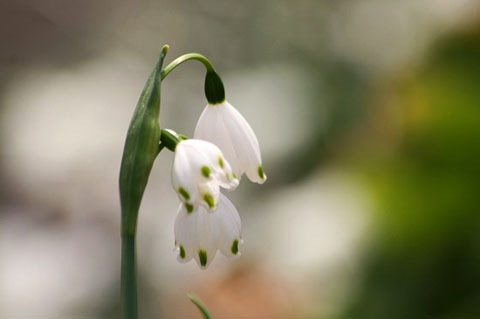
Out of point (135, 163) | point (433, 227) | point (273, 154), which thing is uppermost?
point (273, 154)

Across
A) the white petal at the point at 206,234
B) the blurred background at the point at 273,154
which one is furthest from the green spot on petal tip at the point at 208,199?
the blurred background at the point at 273,154

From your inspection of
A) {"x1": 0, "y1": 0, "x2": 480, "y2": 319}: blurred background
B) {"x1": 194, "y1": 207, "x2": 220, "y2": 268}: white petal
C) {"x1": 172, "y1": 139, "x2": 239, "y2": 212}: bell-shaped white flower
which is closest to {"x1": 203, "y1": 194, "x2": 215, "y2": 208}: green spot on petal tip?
{"x1": 172, "y1": 139, "x2": 239, "y2": 212}: bell-shaped white flower

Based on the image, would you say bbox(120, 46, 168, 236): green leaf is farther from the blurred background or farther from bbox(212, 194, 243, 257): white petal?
the blurred background

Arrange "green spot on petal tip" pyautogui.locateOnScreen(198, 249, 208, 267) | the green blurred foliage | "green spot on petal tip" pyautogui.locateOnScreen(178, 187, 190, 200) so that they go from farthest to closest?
the green blurred foliage
"green spot on petal tip" pyautogui.locateOnScreen(198, 249, 208, 267)
"green spot on petal tip" pyautogui.locateOnScreen(178, 187, 190, 200)

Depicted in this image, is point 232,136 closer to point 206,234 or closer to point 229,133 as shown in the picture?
point 229,133

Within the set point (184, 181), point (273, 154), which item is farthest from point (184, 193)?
point (273, 154)

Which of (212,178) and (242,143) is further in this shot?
(242,143)

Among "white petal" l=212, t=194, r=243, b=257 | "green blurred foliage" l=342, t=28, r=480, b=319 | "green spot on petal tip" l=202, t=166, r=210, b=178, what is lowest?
"green spot on petal tip" l=202, t=166, r=210, b=178
